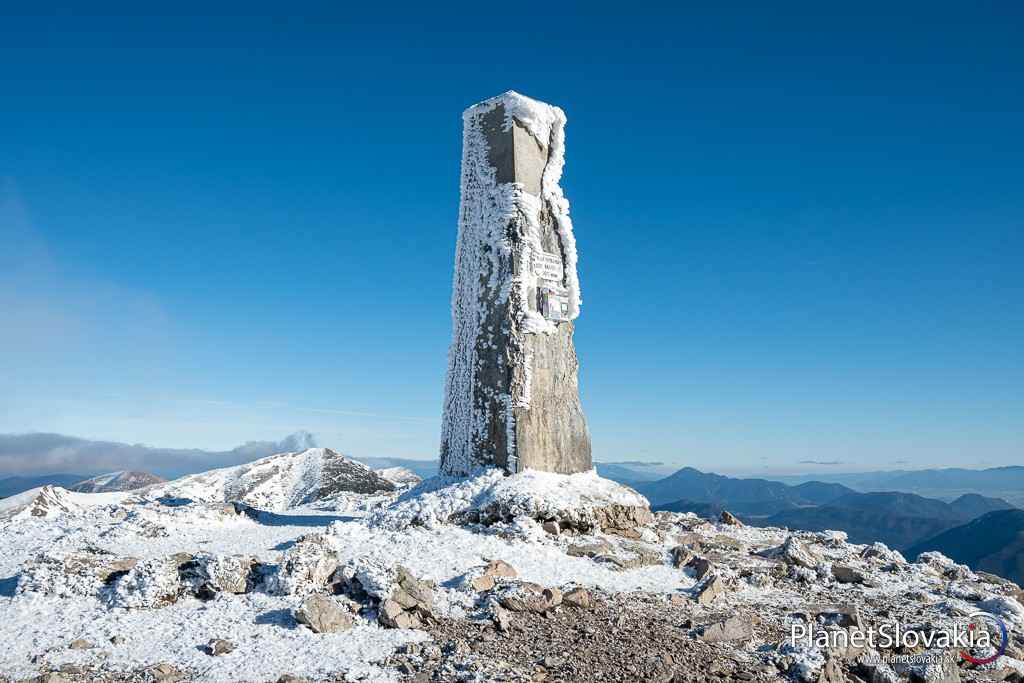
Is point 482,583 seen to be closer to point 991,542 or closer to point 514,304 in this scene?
point 514,304

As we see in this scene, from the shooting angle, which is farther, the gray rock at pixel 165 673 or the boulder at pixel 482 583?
the boulder at pixel 482 583

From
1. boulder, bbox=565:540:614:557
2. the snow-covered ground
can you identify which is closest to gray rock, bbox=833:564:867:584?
the snow-covered ground

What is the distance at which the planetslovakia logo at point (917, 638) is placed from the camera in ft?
23.2

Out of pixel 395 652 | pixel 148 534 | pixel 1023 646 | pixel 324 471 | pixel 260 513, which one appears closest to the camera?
pixel 395 652

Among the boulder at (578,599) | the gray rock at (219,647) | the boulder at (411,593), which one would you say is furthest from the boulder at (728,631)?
the gray rock at (219,647)

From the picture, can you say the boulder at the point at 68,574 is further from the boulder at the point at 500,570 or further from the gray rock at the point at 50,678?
the boulder at the point at 500,570

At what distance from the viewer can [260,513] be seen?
13297 mm

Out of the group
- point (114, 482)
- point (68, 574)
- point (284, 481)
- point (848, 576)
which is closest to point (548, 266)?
point (848, 576)

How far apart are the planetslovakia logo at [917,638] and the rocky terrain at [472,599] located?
67 millimetres

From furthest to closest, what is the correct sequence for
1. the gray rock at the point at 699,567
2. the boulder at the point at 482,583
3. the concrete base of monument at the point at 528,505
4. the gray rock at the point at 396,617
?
the concrete base of monument at the point at 528,505 < the gray rock at the point at 699,567 < the boulder at the point at 482,583 < the gray rock at the point at 396,617

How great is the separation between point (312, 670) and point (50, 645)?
3.01 meters

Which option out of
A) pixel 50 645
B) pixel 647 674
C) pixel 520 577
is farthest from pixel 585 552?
pixel 50 645

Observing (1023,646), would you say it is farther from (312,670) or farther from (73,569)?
(73,569)

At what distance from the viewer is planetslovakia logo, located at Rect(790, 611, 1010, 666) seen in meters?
7.08
